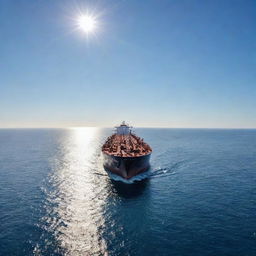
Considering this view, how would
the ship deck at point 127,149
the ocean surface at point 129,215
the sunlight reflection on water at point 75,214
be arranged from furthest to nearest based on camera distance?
the ship deck at point 127,149, the sunlight reflection on water at point 75,214, the ocean surface at point 129,215

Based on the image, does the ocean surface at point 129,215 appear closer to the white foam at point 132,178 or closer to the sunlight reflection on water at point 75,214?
the sunlight reflection on water at point 75,214

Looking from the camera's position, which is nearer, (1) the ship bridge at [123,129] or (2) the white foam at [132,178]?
(2) the white foam at [132,178]

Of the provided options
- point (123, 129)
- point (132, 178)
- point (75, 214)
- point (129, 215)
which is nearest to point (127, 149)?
point (132, 178)

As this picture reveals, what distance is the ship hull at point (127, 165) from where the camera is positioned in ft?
147

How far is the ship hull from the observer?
44.8 meters

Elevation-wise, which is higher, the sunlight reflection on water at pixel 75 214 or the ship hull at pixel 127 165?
the ship hull at pixel 127 165

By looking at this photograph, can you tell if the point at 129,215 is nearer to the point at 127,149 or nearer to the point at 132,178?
the point at 132,178

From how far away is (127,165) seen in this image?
44750mm

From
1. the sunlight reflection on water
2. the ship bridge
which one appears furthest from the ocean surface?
the ship bridge

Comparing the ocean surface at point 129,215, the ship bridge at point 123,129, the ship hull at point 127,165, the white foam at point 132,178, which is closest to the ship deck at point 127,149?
the ship hull at point 127,165

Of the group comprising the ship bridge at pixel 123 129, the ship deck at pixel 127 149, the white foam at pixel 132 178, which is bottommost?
the white foam at pixel 132 178

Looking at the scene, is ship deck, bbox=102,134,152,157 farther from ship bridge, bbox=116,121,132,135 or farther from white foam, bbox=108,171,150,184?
ship bridge, bbox=116,121,132,135

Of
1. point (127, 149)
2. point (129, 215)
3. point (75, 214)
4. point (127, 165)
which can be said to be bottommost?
point (129, 215)

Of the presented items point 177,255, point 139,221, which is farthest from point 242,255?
point 139,221
